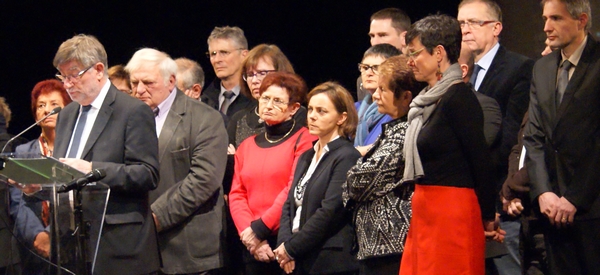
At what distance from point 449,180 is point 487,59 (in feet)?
4.26

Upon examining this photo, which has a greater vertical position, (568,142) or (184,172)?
(568,142)

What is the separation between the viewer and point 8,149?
15.8 ft

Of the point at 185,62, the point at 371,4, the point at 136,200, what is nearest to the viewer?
the point at 136,200

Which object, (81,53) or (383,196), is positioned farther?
(81,53)

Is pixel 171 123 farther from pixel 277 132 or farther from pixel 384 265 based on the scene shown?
pixel 384 265

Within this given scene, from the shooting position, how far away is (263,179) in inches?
166

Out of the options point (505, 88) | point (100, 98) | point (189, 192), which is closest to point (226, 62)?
point (189, 192)

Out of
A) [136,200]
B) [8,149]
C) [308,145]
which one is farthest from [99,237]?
[8,149]

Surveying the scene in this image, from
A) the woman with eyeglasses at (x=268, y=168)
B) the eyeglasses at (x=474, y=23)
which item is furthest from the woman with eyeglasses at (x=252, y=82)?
the eyeglasses at (x=474, y=23)

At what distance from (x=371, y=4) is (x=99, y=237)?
3314mm

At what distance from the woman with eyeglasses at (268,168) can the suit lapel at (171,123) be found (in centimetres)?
35

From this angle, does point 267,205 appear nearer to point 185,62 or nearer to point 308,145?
point 308,145

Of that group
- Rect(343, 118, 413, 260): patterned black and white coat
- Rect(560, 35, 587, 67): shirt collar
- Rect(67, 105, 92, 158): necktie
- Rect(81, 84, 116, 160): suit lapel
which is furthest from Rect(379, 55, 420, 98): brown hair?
Rect(67, 105, 92, 158): necktie

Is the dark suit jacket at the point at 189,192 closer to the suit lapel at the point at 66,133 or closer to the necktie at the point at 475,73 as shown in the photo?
the suit lapel at the point at 66,133
